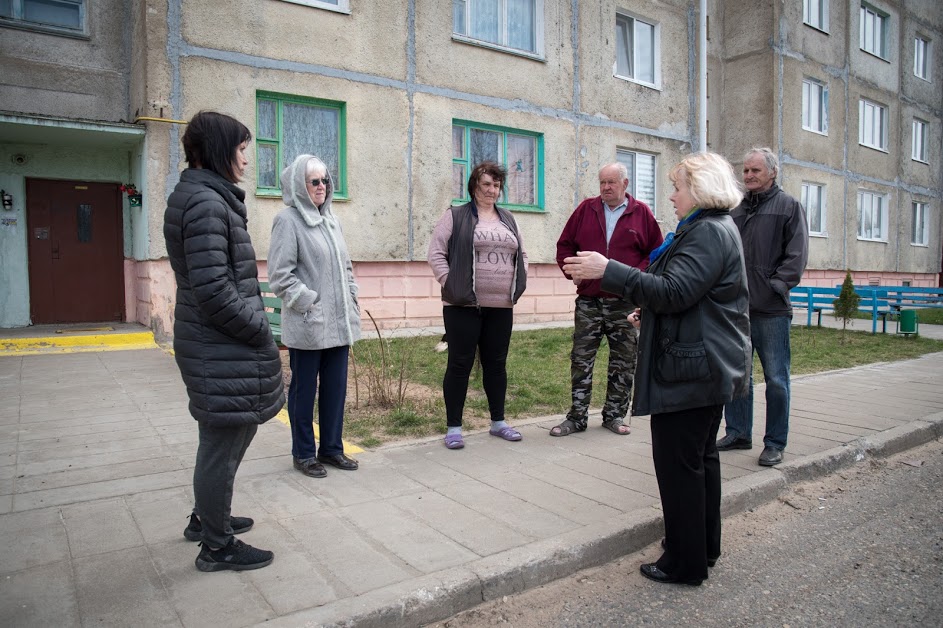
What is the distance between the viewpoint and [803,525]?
418cm

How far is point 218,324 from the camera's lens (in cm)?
306

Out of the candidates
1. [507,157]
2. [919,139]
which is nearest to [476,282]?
[507,157]

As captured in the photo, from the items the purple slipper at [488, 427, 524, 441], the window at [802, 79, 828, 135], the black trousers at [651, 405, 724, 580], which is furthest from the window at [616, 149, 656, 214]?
the black trousers at [651, 405, 724, 580]

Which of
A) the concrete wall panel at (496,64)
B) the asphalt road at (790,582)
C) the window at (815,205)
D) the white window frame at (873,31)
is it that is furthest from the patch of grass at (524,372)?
the white window frame at (873,31)

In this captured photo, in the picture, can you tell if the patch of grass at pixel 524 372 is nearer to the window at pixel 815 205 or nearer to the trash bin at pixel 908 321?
the trash bin at pixel 908 321

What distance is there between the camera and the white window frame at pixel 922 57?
25.3m

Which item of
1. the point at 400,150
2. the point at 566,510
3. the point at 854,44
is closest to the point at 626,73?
the point at 400,150

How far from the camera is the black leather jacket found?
321 cm

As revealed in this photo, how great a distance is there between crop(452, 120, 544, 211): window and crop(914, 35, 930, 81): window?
18857 millimetres

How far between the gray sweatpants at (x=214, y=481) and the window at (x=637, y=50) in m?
14.6

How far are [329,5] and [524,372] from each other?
7.36m

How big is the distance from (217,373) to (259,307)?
0.35 meters

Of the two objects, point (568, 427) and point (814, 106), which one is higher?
point (814, 106)

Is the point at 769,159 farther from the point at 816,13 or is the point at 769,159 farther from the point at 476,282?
the point at 816,13
